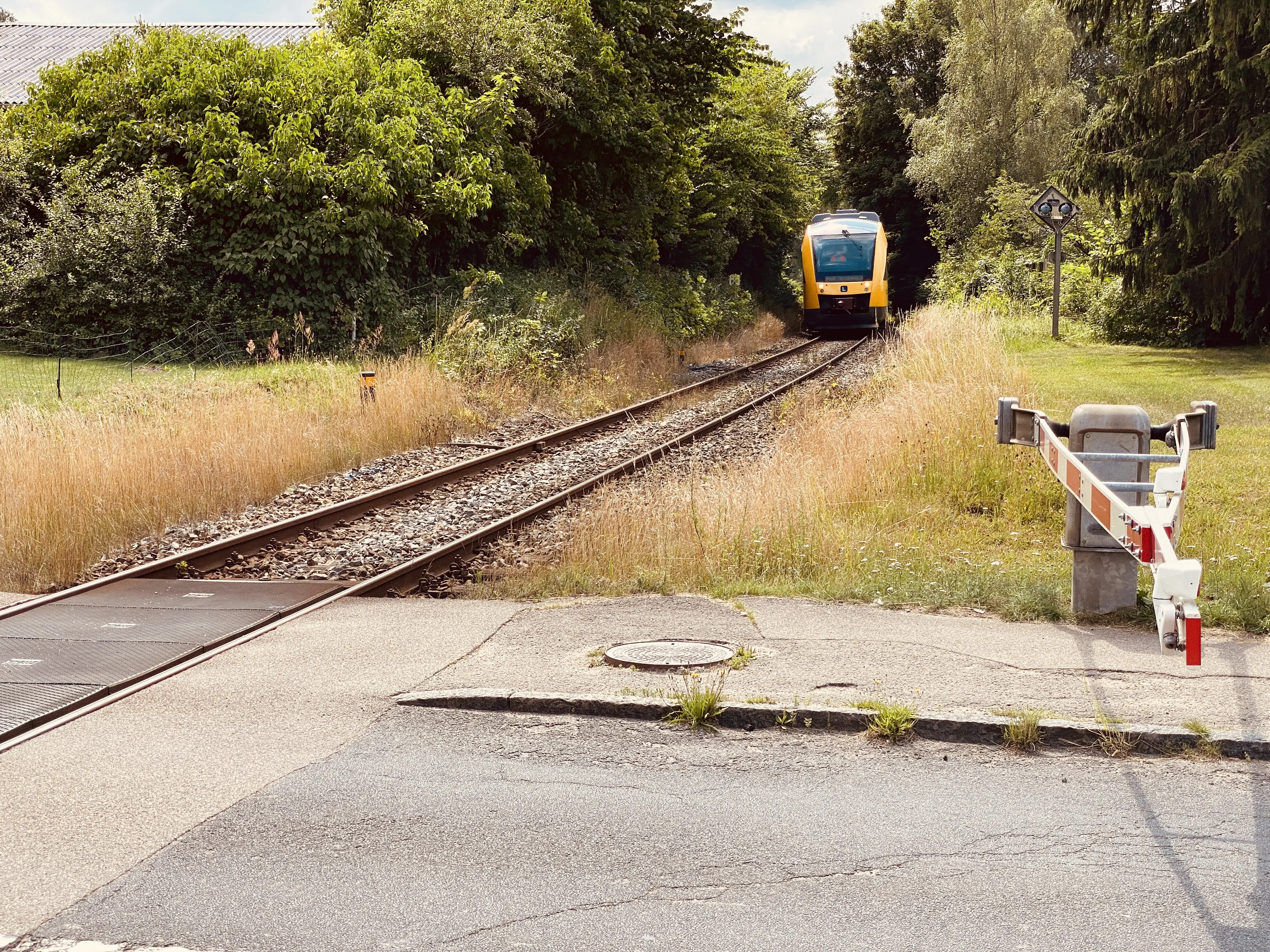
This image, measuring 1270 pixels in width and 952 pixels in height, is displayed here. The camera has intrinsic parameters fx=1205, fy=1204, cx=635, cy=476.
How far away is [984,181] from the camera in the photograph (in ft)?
159

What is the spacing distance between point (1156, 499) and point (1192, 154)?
24.0m

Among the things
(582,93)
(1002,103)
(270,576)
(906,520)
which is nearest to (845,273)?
(582,93)

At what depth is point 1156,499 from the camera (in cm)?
494

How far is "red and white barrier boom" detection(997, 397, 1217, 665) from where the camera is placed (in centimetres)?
387

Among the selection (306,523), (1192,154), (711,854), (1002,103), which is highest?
(1002,103)

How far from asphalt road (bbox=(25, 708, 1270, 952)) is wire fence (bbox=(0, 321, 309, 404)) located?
1552 cm

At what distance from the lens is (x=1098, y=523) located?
654 cm

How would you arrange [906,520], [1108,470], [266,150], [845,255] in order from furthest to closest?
[845,255] < [266,150] < [906,520] < [1108,470]

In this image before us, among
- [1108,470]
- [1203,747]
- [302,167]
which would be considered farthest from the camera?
[302,167]

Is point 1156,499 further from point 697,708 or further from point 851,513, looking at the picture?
point 851,513

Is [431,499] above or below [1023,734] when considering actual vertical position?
below

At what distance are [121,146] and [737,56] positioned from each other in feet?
58.0

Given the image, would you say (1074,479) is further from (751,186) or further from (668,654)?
(751,186)

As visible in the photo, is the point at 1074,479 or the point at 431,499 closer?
the point at 1074,479
